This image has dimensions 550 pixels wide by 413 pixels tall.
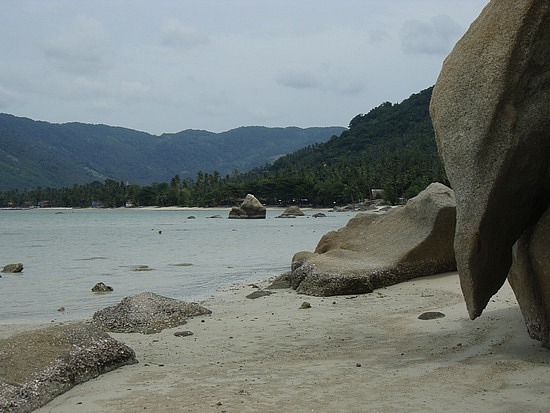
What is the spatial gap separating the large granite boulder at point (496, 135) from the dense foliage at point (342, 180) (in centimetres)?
9573

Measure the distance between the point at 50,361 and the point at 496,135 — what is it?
5.87 metres

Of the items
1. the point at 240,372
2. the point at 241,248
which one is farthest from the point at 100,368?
the point at 241,248

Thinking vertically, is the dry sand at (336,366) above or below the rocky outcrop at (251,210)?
below

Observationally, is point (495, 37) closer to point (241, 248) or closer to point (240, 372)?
point (240, 372)

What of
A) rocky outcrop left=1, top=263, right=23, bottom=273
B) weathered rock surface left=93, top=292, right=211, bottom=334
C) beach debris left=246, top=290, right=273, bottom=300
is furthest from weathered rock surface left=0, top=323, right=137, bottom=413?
rocky outcrop left=1, top=263, right=23, bottom=273

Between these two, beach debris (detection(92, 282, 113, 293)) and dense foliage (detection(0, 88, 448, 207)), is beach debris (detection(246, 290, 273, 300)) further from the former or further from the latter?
dense foliage (detection(0, 88, 448, 207))

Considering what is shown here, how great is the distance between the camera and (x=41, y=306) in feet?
58.4

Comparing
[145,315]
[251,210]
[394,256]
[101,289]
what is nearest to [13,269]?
[101,289]

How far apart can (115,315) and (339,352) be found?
5386 millimetres

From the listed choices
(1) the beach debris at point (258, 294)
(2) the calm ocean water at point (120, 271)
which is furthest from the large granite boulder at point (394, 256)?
(2) the calm ocean water at point (120, 271)

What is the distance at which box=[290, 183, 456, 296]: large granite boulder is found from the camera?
15711mm

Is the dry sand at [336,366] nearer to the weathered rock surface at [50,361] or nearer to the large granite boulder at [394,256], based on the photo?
the weathered rock surface at [50,361]

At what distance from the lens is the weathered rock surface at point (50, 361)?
6984 mm

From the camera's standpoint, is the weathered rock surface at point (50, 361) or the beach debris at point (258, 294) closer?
the weathered rock surface at point (50, 361)
